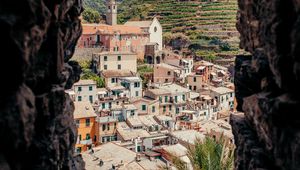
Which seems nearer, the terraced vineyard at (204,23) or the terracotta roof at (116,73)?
the terracotta roof at (116,73)

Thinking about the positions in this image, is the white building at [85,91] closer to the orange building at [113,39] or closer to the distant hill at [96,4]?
the orange building at [113,39]

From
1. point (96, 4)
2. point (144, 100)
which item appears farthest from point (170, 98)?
point (96, 4)

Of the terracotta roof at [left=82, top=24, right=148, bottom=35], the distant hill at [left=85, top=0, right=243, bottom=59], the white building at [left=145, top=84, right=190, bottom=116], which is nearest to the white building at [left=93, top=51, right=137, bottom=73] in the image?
the terracotta roof at [left=82, top=24, right=148, bottom=35]

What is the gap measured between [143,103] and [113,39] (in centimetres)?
3100

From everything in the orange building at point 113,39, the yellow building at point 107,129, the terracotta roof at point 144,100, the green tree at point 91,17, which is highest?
the green tree at point 91,17

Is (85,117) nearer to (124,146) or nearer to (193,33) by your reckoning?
(124,146)

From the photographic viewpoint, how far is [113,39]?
90688 mm

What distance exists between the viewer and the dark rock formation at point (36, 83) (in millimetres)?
11344

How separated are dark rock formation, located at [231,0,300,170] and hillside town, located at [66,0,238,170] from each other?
5482 mm

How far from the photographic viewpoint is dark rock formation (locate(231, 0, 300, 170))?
13500mm

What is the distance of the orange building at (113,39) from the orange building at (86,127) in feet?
120

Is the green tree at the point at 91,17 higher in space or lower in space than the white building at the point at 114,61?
higher

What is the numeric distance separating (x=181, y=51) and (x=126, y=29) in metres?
20.0

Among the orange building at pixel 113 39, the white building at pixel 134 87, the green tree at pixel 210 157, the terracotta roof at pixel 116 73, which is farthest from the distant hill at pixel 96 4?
the green tree at pixel 210 157
